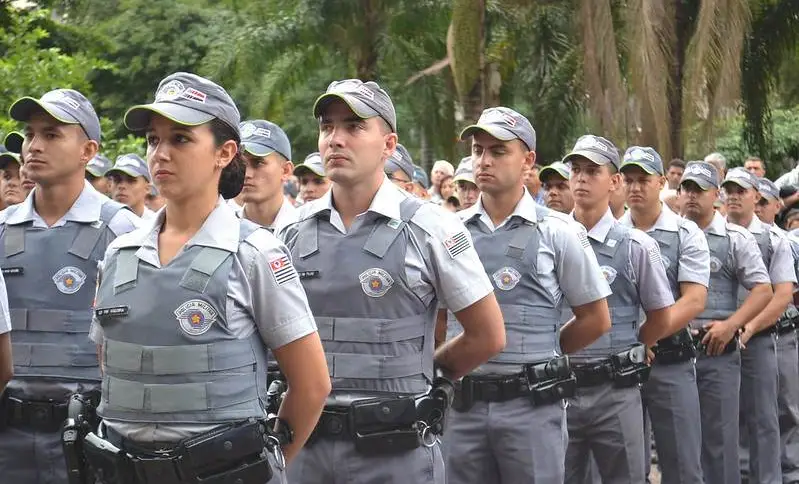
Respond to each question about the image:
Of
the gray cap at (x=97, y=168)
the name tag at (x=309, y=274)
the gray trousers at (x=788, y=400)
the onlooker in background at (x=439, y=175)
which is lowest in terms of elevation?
the gray trousers at (x=788, y=400)

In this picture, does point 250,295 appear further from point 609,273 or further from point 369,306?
point 609,273

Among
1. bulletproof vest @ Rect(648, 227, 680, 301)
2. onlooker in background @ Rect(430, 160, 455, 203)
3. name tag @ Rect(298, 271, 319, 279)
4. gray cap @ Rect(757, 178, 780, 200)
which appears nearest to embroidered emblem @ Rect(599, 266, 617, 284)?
bulletproof vest @ Rect(648, 227, 680, 301)

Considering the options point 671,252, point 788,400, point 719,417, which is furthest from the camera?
point 788,400

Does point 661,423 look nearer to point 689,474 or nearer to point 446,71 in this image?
point 689,474

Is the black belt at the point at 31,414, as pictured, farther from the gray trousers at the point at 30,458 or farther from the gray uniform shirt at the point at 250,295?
the gray uniform shirt at the point at 250,295

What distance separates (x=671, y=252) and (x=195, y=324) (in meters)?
4.99

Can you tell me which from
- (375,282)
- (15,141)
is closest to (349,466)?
(375,282)

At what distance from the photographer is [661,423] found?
8.03 meters

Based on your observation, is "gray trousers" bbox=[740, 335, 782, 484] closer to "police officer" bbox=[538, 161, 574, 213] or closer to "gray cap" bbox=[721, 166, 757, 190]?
"gray cap" bbox=[721, 166, 757, 190]

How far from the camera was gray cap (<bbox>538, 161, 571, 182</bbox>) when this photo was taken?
8.27m

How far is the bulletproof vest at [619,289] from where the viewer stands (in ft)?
23.7

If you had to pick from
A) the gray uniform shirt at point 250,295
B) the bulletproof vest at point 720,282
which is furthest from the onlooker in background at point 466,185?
the gray uniform shirt at point 250,295

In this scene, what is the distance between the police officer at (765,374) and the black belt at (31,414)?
18.8 feet

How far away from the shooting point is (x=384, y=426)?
15.4ft
